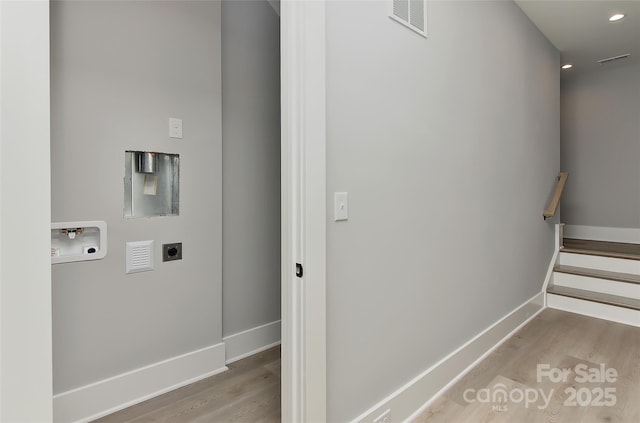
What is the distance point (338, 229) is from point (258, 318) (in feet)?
4.97

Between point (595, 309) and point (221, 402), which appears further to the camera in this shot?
point (595, 309)

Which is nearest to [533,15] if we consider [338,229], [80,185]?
[338,229]

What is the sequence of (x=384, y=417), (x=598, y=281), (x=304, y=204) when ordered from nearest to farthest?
(x=304, y=204), (x=384, y=417), (x=598, y=281)

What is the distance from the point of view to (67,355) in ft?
5.96

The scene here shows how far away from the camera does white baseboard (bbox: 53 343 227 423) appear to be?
1.83m

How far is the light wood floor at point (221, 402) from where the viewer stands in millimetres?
1871

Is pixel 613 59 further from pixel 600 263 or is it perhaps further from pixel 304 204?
pixel 304 204

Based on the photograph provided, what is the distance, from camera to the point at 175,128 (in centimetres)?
217

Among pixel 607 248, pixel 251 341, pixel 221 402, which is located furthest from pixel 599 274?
pixel 221 402

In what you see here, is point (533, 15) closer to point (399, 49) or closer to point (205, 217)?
point (399, 49)

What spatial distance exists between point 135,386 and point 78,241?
90cm

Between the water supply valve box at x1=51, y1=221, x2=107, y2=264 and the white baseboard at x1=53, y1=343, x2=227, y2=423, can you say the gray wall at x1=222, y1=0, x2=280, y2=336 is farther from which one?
the water supply valve box at x1=51, y1=221, x2=107, y2=264

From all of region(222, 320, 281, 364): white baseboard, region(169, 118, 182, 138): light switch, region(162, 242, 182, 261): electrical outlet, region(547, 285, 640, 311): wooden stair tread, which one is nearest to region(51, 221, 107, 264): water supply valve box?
region(162, 242, 182, 261): electrical outlet

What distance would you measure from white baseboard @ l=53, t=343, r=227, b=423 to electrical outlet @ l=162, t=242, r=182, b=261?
0.63m
